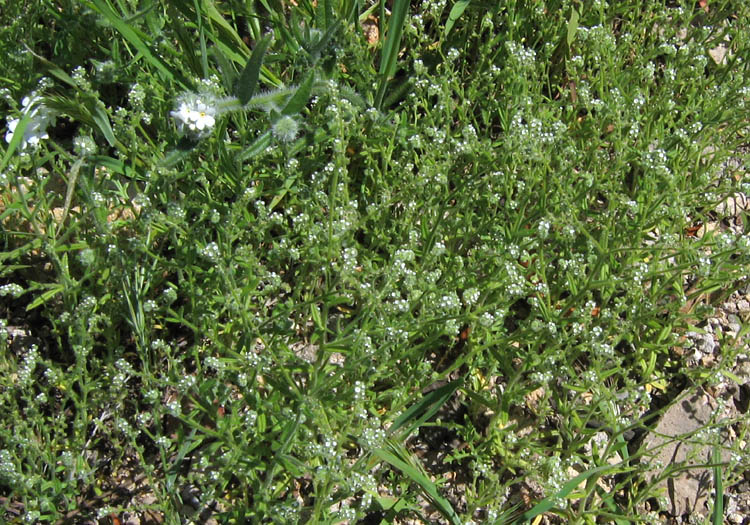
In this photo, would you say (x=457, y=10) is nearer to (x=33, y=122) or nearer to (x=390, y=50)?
(x=390, y=50)

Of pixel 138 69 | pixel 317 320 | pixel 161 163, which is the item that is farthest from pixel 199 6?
pixel 317 320

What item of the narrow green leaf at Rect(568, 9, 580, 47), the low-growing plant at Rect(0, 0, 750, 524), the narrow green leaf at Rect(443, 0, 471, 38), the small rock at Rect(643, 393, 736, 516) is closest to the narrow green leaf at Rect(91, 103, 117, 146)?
the low-growing plant at Rect(0, 0, 750, 524)

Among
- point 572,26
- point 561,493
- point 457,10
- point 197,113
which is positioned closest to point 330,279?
point 197,113

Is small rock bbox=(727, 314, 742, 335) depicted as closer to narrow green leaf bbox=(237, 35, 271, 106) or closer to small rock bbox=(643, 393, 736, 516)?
small rock bbox=(643, 393, 736, 516)

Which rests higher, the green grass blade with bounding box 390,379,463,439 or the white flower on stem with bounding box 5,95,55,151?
the white flower on stem with bounding box 5,95,55,151

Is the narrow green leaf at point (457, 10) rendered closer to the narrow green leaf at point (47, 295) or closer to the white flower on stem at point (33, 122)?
the white flower on stem at point (33, 122)

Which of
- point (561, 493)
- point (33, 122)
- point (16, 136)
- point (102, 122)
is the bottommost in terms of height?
point (561, 493)

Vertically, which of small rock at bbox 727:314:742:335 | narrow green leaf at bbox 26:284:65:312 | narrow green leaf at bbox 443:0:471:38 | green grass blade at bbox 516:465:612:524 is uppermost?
narrow green leaf at bbox 443:0:471:38
